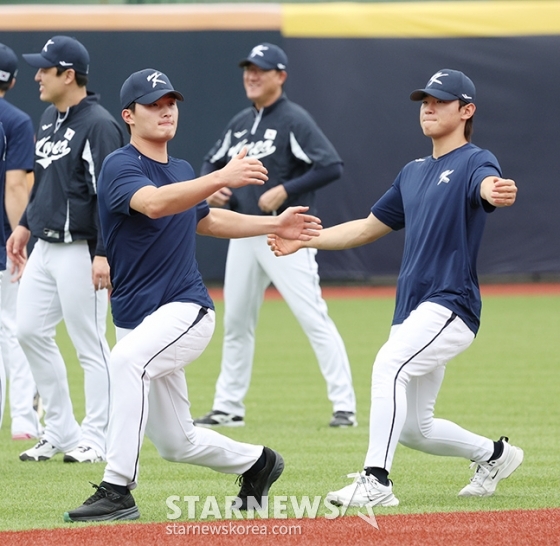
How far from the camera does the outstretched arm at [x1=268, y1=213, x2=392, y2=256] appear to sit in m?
6.41

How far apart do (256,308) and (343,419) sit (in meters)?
1.10

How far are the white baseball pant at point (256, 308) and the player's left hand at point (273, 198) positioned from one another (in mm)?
248

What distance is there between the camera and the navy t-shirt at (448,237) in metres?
5.90

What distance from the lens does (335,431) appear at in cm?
855

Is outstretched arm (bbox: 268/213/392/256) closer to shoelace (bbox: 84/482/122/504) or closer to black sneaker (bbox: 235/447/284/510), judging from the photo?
black sneaker (bbox: 235/447/284/510)

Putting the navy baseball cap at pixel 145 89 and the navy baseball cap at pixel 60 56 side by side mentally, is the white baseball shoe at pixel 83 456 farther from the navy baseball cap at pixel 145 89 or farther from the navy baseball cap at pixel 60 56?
the navy baseball cap at pixel 145 89

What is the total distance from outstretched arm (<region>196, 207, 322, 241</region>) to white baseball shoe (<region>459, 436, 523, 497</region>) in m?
1.49

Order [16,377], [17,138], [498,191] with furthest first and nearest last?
[16,377] → [17,138] → [498,191]

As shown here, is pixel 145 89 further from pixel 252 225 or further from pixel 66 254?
pixel 66 254

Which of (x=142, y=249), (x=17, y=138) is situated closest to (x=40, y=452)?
(x=17, y=138)

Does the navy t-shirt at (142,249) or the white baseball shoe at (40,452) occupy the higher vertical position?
the navy t-shirt at (142,249)

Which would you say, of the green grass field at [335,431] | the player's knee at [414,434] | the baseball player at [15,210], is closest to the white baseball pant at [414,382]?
the player's knee at [414,434]

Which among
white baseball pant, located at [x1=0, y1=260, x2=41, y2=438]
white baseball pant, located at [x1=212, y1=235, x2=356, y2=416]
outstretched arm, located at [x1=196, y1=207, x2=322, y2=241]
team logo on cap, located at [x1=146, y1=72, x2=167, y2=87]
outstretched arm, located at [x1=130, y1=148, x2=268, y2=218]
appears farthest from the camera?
white baseball pant, located at [x1=212, y1=235, x2=356, y2=416]

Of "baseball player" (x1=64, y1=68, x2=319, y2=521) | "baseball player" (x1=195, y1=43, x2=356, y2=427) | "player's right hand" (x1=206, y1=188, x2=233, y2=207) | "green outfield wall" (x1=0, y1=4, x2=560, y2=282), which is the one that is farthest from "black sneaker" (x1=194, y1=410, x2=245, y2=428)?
"green outfield wall" (x1=0, y1=4, x2=560, y2=282)
